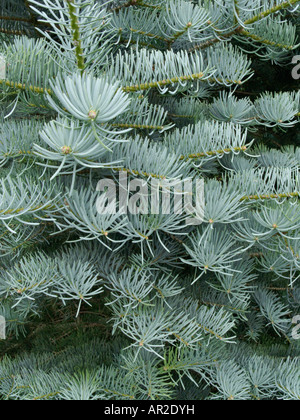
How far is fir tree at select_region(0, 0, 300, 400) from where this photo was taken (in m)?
0.31

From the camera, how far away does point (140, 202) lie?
0.36m

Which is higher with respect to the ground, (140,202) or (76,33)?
(76,33)

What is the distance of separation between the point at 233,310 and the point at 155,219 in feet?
0.62

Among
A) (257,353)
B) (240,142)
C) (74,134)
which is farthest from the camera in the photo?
(257,353)

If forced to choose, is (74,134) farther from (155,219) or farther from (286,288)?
(286,288)

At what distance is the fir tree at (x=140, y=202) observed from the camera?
313 mm

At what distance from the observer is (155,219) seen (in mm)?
338

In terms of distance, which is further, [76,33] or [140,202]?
[140,202]

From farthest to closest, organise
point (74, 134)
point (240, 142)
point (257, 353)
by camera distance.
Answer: point (257, 353), point (240, 142), point (74, 134)

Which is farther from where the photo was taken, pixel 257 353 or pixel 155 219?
pixel 257 353
